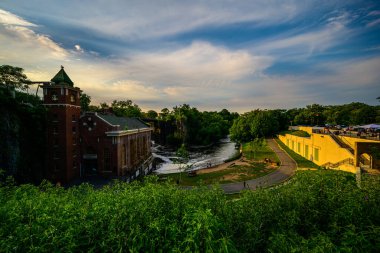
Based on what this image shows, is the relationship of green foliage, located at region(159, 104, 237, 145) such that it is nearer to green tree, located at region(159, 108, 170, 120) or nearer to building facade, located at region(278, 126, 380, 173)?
green tree, located at region(159, 108, 170, 120)

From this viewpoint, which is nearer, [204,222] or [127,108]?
[204,222]

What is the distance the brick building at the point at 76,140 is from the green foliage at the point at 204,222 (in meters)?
25.1

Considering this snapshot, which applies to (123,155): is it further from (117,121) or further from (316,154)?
(316,154)

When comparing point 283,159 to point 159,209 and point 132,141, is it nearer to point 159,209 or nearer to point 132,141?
point 132,141

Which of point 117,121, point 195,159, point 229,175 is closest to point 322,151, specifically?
point 229,175

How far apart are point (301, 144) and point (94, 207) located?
57.4 m

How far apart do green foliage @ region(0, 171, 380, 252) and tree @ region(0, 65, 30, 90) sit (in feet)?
174

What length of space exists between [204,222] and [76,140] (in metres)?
35.8

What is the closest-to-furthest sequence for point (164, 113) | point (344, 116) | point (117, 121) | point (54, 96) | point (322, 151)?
point (54, 96) → point (322, 151) → point (117, 121) → point (344, 116) → point (164, 113)

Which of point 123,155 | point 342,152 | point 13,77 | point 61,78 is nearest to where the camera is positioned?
point 342,152

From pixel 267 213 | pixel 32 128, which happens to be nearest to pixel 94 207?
pixel 267 213

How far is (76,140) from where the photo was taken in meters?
36.1

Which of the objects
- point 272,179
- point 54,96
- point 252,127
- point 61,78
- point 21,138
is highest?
point 61,78

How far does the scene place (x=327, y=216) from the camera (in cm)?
934
